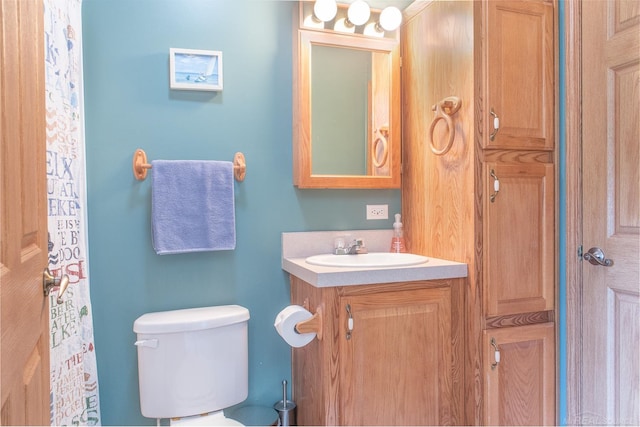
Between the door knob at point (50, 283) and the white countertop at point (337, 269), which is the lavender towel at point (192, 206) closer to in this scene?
the white countertop at point (337, 269)

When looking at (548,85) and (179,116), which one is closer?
(548,85)

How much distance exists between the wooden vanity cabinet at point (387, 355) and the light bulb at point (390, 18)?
3.95ft

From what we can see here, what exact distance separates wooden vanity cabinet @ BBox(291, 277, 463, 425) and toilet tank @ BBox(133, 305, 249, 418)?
325 millimetres

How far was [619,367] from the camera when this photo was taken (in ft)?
4.48

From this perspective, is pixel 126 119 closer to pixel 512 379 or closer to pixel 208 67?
pixel 208 67

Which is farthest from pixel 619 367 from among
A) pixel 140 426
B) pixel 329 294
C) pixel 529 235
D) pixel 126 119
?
pixel 126 119

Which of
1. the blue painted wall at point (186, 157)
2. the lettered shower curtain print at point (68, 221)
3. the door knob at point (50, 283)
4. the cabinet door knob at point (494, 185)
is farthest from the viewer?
the blue painted wall at point (186, 157)

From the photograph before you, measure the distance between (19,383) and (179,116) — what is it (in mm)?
1271

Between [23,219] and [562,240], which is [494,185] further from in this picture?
[23,219]

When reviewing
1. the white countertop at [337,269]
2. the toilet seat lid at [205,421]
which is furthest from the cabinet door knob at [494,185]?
the toilet seat lid at [205,421]

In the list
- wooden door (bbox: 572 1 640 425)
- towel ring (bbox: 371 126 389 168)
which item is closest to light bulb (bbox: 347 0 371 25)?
towel ring (bbox: 371 126 389 168)

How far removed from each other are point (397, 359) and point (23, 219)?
124 centimetres

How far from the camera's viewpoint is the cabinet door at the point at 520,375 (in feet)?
4.94

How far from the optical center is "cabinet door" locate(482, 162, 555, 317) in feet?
4.94
